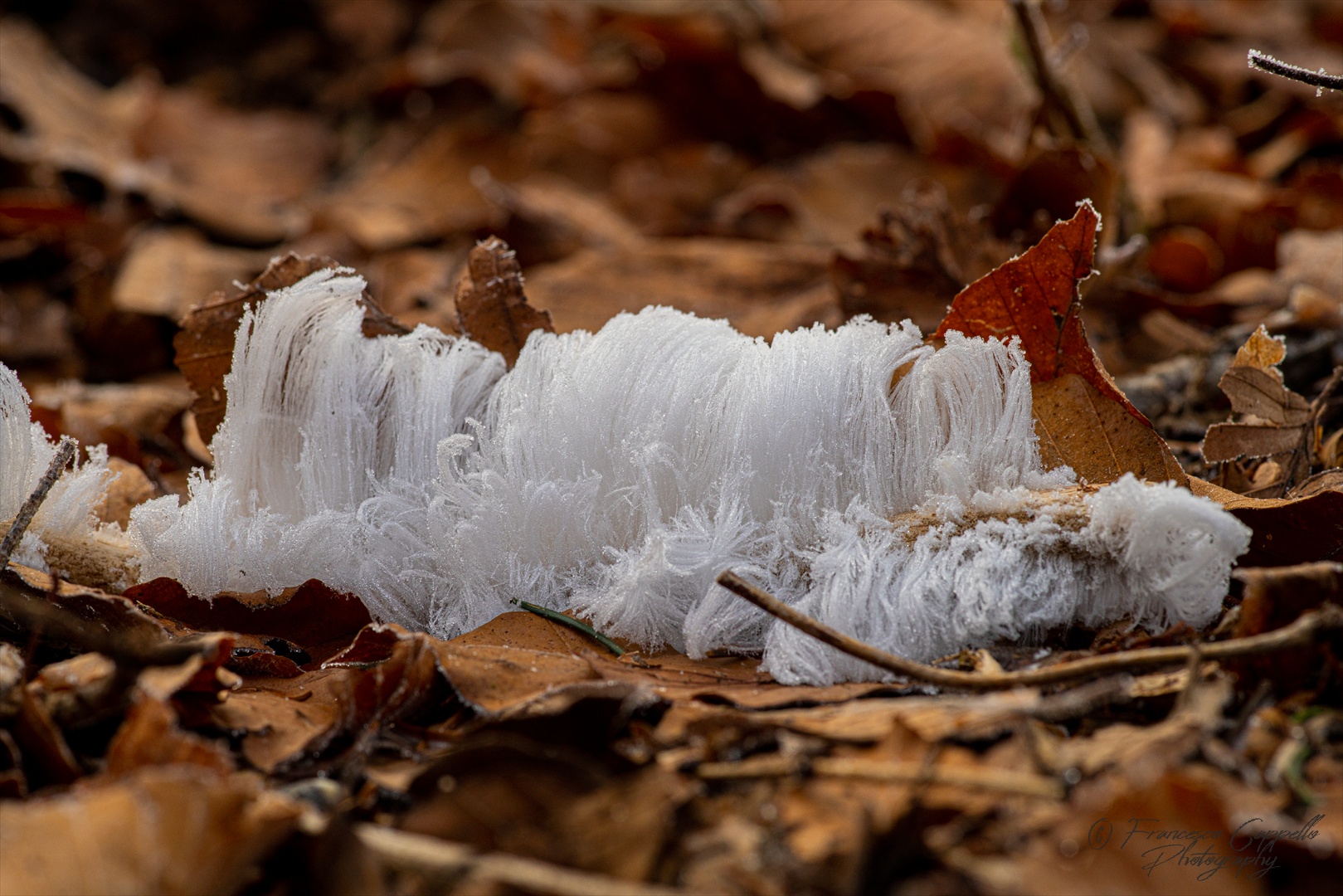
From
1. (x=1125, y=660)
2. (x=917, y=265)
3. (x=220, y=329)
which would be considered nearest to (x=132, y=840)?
(x=1125, y=660)

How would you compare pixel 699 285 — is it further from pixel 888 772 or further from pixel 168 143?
pixel 168 143

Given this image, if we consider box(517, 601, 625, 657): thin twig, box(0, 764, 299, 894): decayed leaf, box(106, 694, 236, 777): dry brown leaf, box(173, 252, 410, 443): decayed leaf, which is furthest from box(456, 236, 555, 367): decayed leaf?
box(0, 764, 299, 894): decayed leaf

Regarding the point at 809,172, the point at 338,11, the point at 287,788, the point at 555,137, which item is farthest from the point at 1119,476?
the point at 338,11

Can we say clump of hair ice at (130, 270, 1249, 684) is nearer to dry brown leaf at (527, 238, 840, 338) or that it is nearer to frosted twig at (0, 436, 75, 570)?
frosted twig at (0, 436, 75, 570)

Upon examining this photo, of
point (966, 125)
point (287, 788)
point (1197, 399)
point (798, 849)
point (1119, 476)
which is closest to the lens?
point (798, 849)

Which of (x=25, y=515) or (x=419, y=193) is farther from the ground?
(x=419, y=193)

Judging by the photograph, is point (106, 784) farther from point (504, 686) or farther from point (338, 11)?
point (338, 11)

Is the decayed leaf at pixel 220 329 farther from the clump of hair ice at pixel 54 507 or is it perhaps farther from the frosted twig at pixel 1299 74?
the frosted twig at pixel 1299 74
